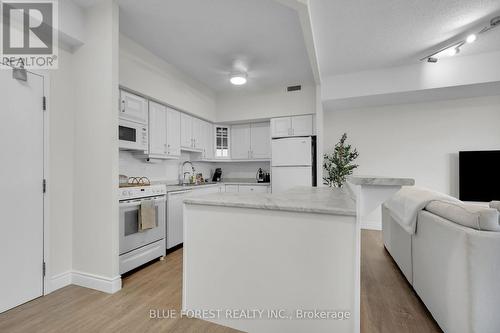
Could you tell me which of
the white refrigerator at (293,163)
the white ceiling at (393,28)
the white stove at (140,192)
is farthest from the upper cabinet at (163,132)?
the white ceiling at (393,28)

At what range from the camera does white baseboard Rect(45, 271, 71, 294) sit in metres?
2.12

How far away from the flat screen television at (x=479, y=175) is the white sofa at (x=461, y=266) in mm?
3035

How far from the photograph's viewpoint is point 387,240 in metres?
3.16

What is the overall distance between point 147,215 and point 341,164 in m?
3.41

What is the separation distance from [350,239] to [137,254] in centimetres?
231

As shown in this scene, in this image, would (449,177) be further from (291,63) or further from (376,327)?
(376,327)

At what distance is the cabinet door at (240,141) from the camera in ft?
16.4

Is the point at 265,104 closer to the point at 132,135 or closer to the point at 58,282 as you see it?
the point at 132,135

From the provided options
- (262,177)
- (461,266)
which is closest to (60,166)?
(461,266)

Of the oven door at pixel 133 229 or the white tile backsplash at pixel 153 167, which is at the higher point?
the white tile backsplash at pixel 153 167

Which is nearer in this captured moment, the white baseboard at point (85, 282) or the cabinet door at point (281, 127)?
the white baseboard at point (85, 282)

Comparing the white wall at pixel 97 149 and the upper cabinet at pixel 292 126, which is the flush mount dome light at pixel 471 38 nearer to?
the upper cabinet at pixel 292 126

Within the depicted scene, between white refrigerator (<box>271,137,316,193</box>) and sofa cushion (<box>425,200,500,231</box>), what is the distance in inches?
100.0

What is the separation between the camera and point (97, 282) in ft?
7.12
